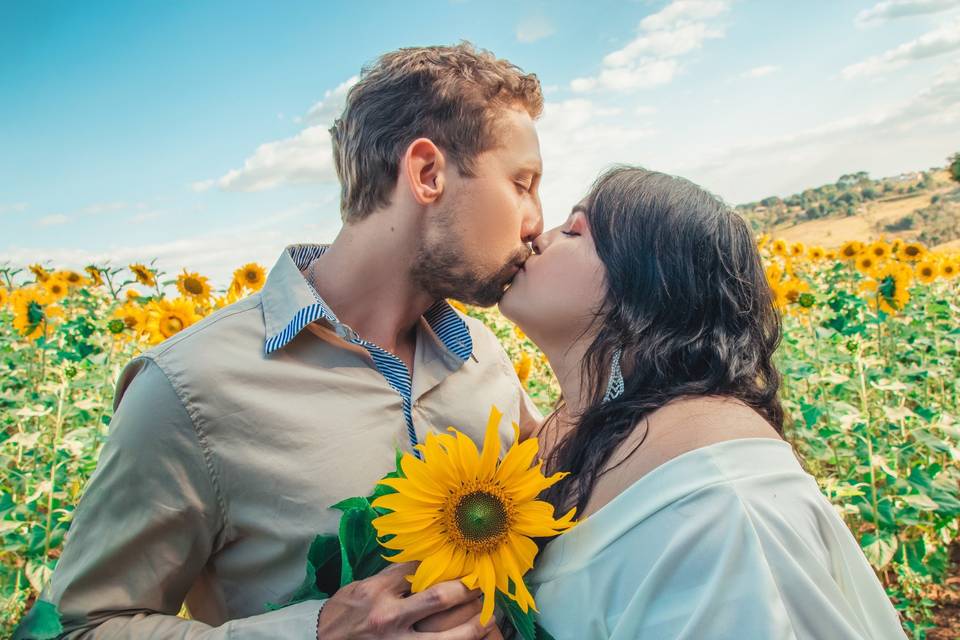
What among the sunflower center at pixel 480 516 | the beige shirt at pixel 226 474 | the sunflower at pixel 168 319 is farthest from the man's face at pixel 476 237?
the sunflower at pixel 168 319

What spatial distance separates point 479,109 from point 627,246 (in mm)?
728

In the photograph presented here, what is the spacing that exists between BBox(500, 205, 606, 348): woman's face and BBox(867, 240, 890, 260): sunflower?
4665 millimetres

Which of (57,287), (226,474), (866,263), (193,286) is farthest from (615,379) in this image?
(57,287)

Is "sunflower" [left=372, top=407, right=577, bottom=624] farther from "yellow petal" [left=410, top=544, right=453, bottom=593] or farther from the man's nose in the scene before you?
the man's nose

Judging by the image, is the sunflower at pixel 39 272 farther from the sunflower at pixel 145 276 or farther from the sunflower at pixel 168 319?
the sunflower at pixel 168 319

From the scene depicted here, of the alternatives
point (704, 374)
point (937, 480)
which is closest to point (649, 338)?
point (704, 374)

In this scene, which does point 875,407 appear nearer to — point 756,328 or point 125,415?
point 756,328

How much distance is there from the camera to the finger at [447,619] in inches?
53.6

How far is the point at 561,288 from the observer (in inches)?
79.5

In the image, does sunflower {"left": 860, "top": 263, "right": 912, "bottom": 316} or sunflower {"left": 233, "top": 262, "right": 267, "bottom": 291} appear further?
sunflower {"left": 860, "top": 263, "right": 912, "bottom": 316}

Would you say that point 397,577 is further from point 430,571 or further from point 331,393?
point 331,393

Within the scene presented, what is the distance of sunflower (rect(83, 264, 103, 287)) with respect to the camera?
4.83 meters

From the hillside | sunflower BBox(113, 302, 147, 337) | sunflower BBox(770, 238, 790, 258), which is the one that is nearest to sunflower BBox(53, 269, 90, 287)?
sunflower BBox(113, 302, 147, 337)

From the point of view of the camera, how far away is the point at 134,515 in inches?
64.4
